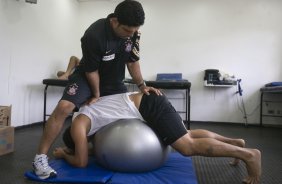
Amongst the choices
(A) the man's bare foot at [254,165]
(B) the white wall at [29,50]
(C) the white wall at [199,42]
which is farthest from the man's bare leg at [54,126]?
(C) the white wall at [199,42]

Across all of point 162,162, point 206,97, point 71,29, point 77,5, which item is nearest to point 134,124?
point 162,162

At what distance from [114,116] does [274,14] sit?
4505 millimetres

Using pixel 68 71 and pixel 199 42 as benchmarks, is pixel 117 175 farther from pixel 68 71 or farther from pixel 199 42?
pixel 199 42

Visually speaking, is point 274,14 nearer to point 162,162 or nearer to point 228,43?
point 228,43

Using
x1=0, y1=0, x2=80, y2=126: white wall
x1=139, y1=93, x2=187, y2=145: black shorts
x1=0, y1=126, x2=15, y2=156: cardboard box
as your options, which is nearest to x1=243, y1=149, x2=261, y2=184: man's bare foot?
x1=139, y1=93, x2=187, y2=145: black shorts

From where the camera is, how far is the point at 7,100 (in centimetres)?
392

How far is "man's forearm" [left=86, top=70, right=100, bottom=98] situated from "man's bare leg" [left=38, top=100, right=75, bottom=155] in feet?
0.73

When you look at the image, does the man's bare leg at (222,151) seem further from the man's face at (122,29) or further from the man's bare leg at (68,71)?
the man's bare leg at (68,71)

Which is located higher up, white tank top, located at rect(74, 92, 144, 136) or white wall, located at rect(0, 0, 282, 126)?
white wall, located at rect(0, 0, 282, 126)

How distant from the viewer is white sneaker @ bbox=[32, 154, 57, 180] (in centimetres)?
191

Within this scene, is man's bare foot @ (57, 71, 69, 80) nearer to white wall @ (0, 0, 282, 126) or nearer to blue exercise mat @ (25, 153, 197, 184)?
white wall @ (0, 0, 282, 126)

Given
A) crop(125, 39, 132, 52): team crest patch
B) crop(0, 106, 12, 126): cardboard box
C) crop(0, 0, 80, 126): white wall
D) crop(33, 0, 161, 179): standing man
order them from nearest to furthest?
crop(33, 0, 161, 179): standing man
crop(125, 39, 132, 52): team crest patch
crop(0, 106, 12, 126): cardboard box
crop(0, 0, 80, 126): white wall

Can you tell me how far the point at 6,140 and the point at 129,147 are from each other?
59.2 inches

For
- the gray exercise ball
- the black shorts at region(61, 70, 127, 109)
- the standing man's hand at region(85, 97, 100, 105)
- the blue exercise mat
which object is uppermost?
the black shorts at region(61, 70, 127, 109)
